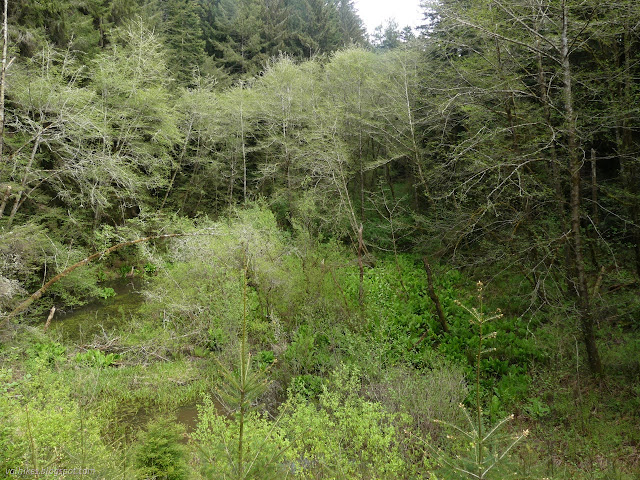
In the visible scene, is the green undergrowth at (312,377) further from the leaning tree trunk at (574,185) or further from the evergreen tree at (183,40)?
the evergreen tree at (183,40)

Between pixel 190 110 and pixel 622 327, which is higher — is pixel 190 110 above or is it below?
above

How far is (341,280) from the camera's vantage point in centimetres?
1058

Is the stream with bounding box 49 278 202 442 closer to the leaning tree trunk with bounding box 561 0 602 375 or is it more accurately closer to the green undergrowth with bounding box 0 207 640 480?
the green undergrowth with bounding box 0 207 640 480

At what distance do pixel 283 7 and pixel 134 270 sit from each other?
79.3 feet

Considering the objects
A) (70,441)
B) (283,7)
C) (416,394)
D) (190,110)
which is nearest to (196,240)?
(70,441)

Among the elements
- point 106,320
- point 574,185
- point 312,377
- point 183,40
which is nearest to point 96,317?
point 106,320

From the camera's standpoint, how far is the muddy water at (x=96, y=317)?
10.1m

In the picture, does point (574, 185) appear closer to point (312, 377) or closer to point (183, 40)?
point (312, 377)

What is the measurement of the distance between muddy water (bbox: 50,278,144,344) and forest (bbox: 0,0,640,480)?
0.11 metres

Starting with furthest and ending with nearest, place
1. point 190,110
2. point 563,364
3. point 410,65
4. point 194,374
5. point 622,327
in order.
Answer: point 190,110 < point 410,65 < point 194,374 < point 622,327 < point 563,364

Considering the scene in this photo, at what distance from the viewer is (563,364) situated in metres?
6.39

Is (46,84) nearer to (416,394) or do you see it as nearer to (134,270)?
(134,270)

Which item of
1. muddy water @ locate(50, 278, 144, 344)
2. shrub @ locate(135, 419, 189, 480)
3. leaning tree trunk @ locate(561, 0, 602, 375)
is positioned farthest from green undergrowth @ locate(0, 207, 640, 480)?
leaning tree trunk @ locate(561, 0, 602, 375)

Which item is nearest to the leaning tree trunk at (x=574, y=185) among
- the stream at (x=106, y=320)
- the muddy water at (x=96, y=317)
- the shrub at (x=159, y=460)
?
the shrub at (x=159, y=460)
